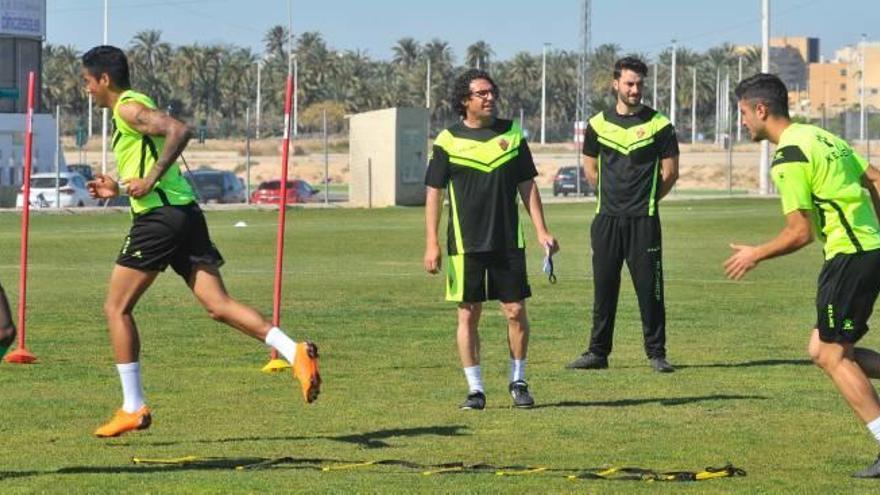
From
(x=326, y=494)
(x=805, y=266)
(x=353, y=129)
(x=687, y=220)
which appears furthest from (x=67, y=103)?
(x=326, y=494)

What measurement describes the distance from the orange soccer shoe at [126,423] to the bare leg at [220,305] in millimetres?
695

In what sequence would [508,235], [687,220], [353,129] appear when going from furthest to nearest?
[353,129] → [687,220] → [508,235]

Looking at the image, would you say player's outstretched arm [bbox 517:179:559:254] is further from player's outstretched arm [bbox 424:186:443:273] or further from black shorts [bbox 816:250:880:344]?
black shorts [bbox 816:250:880:344]

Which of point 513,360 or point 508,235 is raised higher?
point 508,235

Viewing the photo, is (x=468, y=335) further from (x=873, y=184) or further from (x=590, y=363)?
(x=873, y=184)

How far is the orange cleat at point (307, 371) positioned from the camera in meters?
11.1

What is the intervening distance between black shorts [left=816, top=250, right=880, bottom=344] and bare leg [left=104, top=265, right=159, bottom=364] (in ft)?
12.7

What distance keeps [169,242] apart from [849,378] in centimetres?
389

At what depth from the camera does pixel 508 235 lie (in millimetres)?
13234

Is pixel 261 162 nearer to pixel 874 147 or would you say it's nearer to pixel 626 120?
pixel 874 147

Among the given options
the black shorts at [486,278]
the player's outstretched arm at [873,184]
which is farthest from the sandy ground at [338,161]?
the player's outstretched arm at [873,184]

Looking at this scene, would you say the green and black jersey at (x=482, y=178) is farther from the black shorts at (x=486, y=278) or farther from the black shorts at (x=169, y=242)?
the black shorts at (x=169, y=242)

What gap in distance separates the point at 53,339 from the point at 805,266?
16.1 metres

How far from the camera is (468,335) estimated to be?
13.2 m
